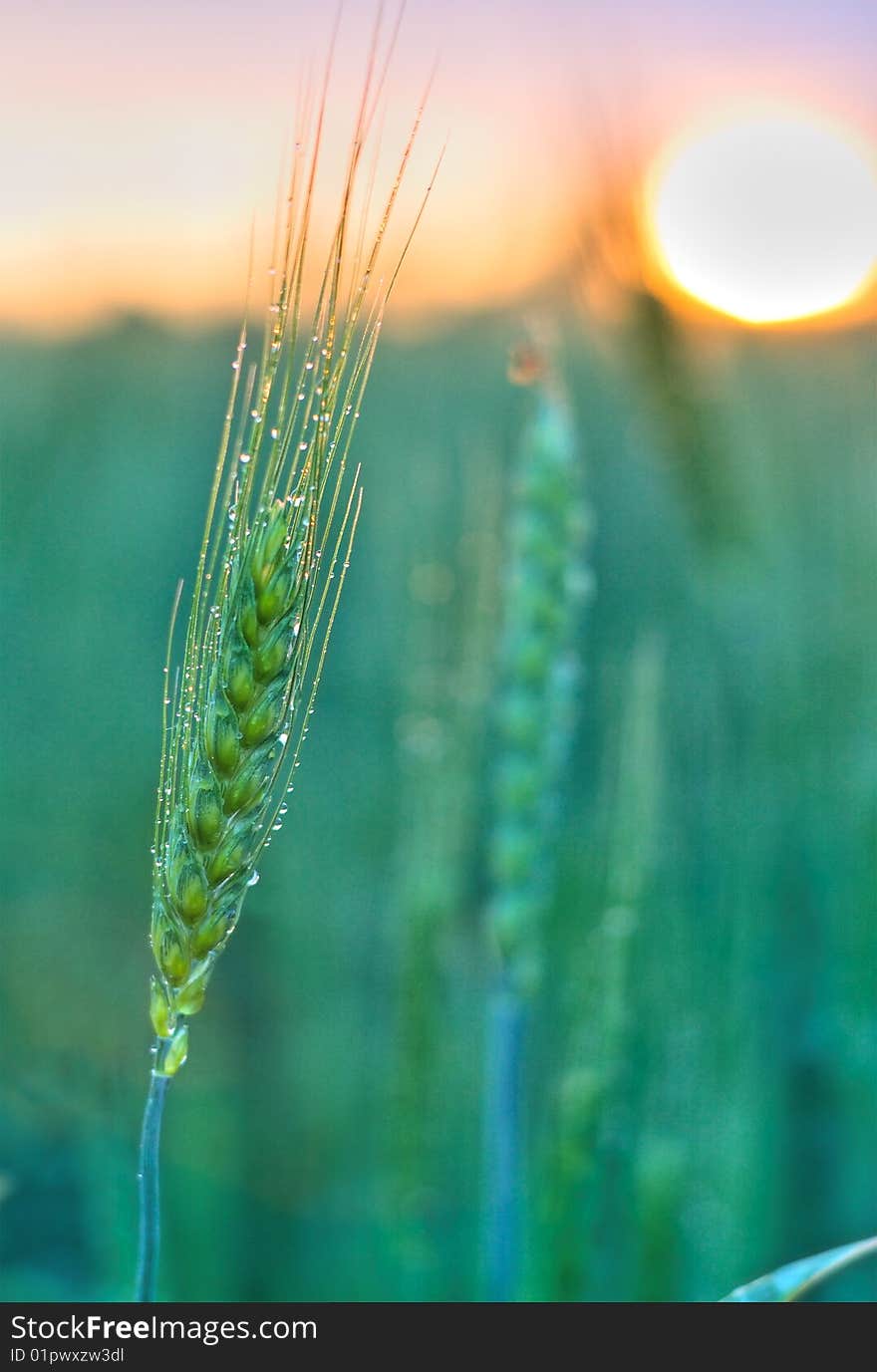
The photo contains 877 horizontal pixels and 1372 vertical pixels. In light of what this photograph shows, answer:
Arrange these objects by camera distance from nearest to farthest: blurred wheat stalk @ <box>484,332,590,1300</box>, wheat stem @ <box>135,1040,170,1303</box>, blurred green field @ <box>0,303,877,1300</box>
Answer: wheat stem @ <box>135,1040,170,1303</box>
blurred wheat stalk @ <box>484,332,590,1300</box>
blurred green field @ <box>0,303,877,1300</box>

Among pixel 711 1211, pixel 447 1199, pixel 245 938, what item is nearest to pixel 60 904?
pixel 245 938

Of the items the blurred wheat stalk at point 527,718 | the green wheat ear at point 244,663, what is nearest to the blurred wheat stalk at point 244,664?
the green wheat ear at point 244,663

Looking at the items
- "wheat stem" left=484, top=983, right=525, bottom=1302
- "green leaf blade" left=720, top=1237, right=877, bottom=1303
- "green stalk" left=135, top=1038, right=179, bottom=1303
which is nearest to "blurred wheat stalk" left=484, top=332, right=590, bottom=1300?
"wheat stem" left=484, top=983, right=525, bottom=1302

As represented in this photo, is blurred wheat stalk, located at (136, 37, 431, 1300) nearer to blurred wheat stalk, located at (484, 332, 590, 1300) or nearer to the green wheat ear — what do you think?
the green wheat ear

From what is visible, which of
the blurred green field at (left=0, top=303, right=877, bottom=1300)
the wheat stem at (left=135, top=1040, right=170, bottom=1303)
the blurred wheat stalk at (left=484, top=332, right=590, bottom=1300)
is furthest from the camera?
the blurred green field at (left=0, top=303, right=877, bottom=1300)

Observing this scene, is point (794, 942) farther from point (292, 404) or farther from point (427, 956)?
point (292, 404)

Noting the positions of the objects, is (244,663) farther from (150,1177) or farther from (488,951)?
(488,951)

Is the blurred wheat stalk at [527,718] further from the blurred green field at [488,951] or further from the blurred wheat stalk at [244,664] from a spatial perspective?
the blurred wheat stalk at [244,664]

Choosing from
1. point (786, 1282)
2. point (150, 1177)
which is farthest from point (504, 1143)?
point (150, 1177)
